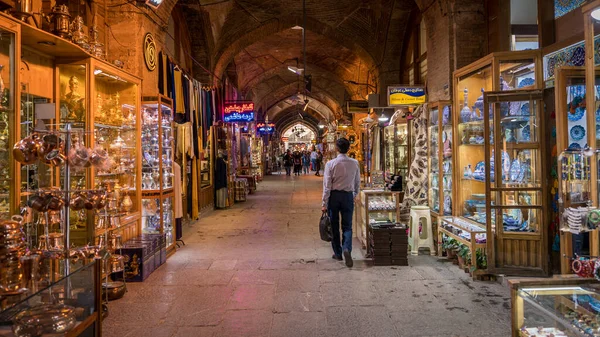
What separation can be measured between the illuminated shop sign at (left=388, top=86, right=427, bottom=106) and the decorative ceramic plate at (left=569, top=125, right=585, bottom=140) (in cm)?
451

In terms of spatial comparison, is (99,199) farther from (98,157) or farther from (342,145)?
(342,145)

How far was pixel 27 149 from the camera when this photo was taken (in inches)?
129

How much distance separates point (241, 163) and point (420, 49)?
9451 millimetres

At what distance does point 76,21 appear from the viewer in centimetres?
475

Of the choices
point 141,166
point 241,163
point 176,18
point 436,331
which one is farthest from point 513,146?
point 241,163

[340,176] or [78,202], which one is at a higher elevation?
[340,176]

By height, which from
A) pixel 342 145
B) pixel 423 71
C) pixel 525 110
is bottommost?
pixel 342 145

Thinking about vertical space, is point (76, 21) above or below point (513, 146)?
above

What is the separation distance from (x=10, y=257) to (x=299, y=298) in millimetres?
2470

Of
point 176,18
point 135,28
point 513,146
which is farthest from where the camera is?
point 176,18

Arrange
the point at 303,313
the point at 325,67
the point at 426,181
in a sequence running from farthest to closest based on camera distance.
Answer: the point at 325,67 → the point at 426,181 → the point at 303,313

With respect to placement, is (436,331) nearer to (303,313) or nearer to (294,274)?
(303,313)

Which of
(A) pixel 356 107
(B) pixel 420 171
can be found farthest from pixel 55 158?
(A) pixel 356 107

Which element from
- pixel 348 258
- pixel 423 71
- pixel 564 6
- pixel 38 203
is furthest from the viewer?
pixel 423 71
